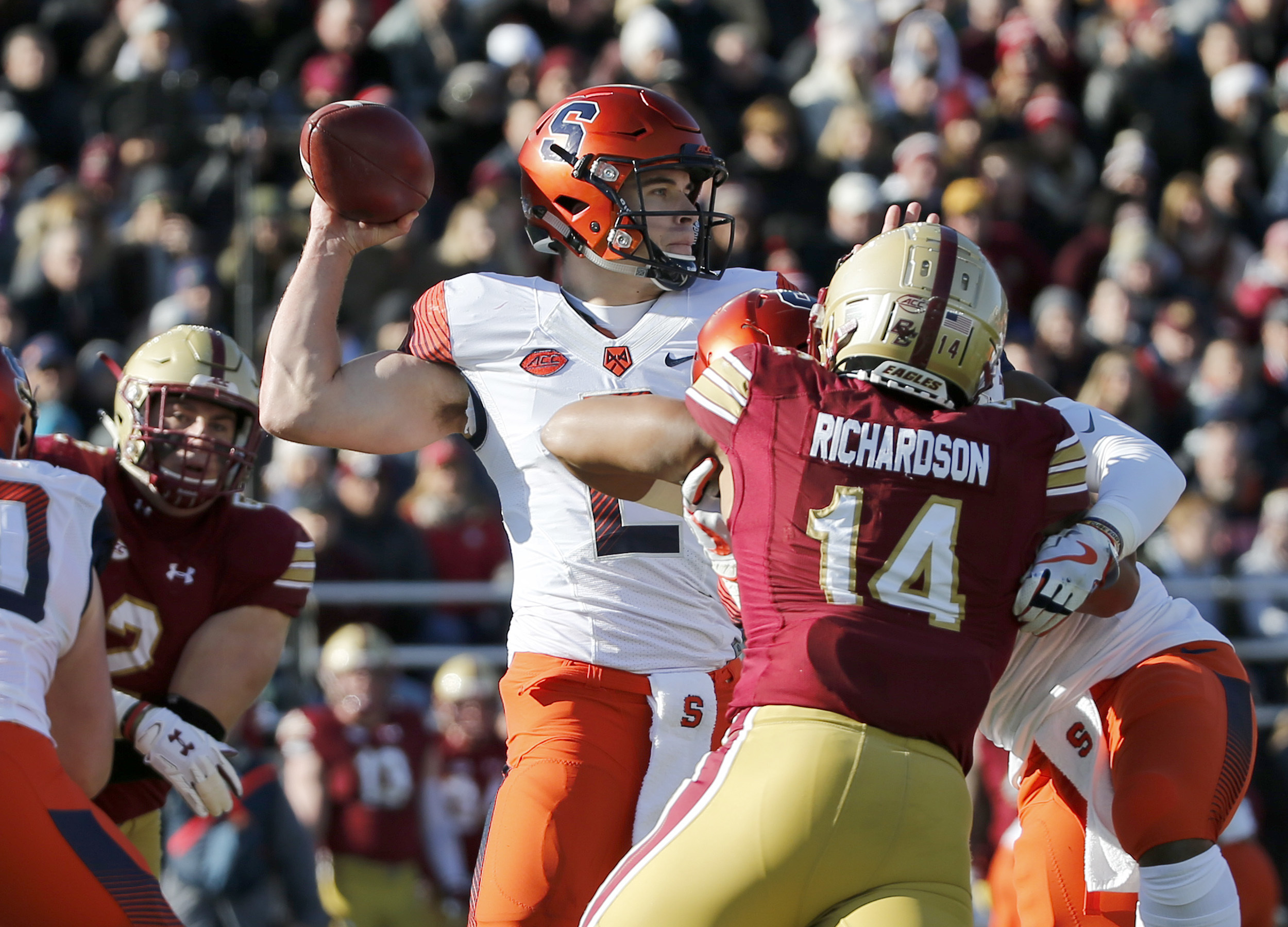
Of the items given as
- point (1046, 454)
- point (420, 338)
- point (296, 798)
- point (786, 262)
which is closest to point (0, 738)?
point (420, 338)

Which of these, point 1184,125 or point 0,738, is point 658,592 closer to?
point 0,738

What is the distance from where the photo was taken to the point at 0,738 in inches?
139

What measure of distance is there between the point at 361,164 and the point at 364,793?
4.59 m

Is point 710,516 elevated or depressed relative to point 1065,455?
depressed

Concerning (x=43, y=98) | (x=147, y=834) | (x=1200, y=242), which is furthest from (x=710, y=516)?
(x=43, y=98)

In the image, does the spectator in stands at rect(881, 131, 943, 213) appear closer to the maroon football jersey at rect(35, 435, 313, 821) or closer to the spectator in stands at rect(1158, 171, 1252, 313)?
the spectator in stands at rect(1158, 171, 1252, 313)

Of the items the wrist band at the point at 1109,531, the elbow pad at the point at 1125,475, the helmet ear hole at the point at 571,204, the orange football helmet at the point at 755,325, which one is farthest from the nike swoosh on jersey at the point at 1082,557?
the helmet ear hole at the point at 571,204

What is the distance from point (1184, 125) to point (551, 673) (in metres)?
8.38

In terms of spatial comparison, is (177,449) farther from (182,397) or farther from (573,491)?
(573,491)

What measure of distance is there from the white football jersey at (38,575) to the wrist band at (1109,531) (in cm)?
221

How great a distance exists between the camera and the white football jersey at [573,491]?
12.6 ft

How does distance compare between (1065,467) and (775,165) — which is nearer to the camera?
(1065,467)

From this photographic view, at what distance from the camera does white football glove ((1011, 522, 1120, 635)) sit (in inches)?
120

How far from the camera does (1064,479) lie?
3109 mm
